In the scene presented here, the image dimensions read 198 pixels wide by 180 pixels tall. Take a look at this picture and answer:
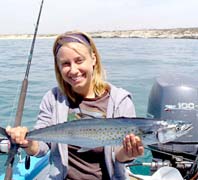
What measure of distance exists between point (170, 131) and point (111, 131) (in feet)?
1.06

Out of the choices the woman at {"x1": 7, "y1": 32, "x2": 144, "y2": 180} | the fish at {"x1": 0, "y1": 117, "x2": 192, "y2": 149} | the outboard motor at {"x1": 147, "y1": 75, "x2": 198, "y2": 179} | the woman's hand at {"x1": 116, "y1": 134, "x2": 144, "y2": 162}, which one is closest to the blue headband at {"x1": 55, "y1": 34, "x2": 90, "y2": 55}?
the woman at {"x1": 7, "y1": 32, "x2": 144, "y2": 180}

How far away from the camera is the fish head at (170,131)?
7.06ft

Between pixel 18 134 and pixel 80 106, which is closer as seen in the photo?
pixel 18 134

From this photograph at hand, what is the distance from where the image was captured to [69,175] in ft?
8.61

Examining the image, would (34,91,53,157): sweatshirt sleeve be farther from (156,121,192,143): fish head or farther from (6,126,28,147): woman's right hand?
(156,121,192,143): fish head

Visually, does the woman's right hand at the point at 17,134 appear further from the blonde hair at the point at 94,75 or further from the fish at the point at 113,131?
the blonde hair at the point at 94,75

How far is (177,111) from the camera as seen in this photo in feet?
14.2

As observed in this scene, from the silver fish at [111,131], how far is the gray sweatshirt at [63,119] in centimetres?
31

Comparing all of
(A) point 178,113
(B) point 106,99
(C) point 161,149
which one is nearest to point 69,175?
(B) point 106,99

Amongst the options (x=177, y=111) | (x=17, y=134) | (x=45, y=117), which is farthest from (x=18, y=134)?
(x=177, y=111)

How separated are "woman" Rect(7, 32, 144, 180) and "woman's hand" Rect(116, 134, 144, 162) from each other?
2cm

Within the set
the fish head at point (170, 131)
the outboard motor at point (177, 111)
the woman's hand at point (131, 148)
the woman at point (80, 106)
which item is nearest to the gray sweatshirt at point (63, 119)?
the woman at point (80, 106)

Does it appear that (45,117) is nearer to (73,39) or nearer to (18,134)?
(18,134)

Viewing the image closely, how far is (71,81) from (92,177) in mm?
649
